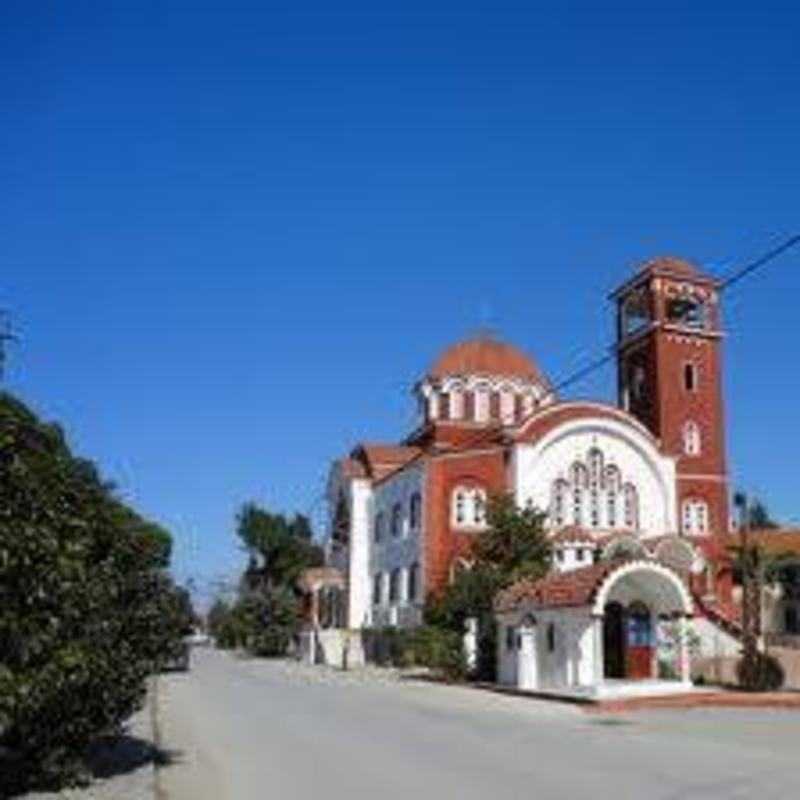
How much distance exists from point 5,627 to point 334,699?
2577cm

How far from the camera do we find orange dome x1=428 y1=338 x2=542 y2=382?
74625mm

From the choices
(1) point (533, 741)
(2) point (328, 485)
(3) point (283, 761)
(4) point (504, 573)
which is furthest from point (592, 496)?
(3) point (283, 761)

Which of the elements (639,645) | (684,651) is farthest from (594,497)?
(684,651)

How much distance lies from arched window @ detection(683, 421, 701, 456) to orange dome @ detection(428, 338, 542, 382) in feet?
32.5

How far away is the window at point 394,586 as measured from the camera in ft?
226

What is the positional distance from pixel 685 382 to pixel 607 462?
6.57 m

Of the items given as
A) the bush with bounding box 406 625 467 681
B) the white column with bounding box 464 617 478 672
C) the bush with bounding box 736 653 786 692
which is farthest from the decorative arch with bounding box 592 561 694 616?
the bush with bounding box 406 625 467 681

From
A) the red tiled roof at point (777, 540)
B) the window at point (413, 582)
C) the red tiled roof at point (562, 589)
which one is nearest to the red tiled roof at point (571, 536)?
the window at point (413, 582)

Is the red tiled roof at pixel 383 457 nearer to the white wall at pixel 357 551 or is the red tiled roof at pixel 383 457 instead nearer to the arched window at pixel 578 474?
the white wall at pixel 357 551

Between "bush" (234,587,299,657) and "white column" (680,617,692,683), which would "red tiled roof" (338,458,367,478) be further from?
"white column" (680,617,692,683)

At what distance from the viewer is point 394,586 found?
2753 inches

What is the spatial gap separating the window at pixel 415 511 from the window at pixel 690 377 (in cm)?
1435

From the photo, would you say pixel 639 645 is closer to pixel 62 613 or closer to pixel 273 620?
pixel 62 613

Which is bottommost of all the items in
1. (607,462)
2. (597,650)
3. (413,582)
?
(597,650)
